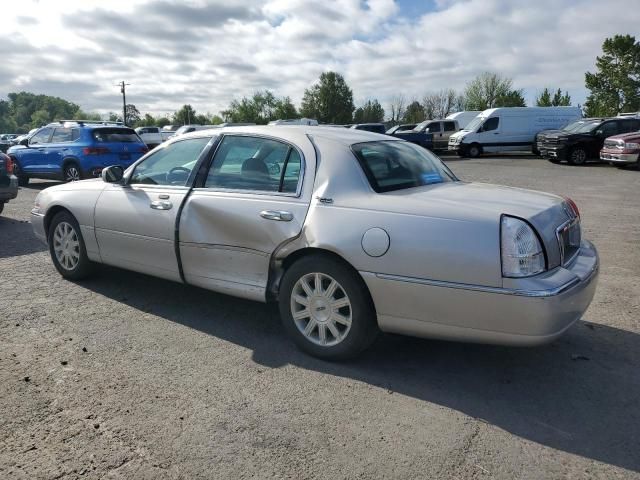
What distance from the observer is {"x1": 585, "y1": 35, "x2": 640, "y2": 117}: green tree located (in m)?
52.8

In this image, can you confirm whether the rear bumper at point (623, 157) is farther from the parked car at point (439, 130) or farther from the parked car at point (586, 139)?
the parked car at point (439, 130)

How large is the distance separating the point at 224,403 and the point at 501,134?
2783 cm

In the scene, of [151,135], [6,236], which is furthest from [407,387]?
[151,135]

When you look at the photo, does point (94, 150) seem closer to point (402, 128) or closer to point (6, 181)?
point (6, 181)

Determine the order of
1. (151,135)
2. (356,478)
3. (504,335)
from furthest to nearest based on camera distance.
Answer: (151,135) < (504,335) < (356,478)

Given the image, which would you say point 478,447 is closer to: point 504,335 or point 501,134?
point 504,335

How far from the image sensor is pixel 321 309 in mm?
3682

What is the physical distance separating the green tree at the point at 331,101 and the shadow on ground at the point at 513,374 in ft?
275

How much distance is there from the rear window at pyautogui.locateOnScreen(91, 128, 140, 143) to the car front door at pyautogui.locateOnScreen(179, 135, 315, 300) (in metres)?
10.0

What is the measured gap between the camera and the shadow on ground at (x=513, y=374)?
289 centimetres

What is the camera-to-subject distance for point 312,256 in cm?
365

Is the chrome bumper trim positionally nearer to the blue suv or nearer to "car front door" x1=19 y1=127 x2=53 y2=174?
the blue suv

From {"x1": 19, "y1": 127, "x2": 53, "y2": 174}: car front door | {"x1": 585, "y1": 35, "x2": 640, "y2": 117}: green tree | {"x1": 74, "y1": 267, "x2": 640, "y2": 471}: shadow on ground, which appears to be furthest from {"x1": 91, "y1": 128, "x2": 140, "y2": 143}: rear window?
{"x1": 585, "y1": 35, "x2": 640, "y2": 117}: green tree

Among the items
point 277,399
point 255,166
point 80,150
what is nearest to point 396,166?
point 255,166
